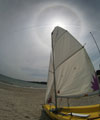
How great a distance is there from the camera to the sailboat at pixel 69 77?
4551 mm

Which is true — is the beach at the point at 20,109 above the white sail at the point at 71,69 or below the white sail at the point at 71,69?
below

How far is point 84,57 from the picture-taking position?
5.04 meters

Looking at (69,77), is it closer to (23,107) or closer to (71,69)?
(71,69)

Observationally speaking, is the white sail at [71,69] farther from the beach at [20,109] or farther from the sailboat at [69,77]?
the beach at [20,109]

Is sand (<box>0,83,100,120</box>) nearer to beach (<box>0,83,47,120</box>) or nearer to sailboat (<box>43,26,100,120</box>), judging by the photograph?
beach (<box>0,83,47,120</box>)

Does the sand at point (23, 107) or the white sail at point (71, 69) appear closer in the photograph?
the white sail at point (71, 69)

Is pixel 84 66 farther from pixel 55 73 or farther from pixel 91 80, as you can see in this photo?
pixel 55 73

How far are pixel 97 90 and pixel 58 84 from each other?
2.07m

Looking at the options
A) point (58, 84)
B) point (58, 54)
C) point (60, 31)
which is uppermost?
point (60, 31)

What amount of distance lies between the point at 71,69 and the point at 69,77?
1.63 ft

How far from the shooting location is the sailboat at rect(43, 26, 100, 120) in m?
4.55

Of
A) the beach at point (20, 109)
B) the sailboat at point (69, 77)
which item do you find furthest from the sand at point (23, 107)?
the sailboat at point (69, 77)

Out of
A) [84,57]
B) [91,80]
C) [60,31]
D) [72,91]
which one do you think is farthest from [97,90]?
[60,31]

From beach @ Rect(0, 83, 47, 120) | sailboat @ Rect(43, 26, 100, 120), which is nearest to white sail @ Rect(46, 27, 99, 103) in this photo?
sailboat @ Rect(43, 26, 100, 120)
